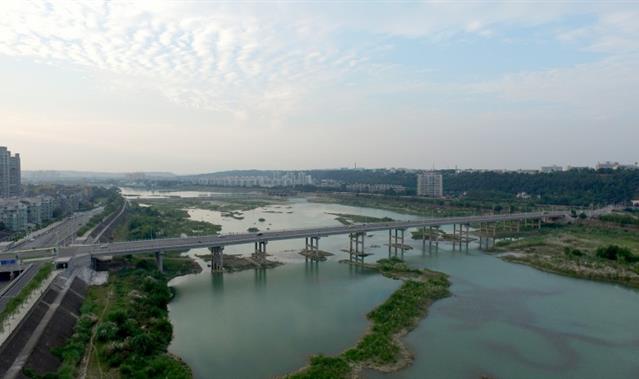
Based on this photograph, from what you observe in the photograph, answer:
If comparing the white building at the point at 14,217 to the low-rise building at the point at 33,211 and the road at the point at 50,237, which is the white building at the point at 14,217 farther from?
the road at the point at 50,237

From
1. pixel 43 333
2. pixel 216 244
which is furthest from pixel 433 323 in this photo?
pixel 43 333

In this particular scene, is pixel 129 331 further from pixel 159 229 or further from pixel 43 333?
pixel 159 229

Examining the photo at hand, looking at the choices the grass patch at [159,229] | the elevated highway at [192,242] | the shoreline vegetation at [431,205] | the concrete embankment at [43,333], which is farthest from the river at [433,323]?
the shoreline vegetation at [431,205]

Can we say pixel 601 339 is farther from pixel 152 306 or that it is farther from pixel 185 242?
pixel 185 242

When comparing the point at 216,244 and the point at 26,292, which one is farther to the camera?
the point at 216,244

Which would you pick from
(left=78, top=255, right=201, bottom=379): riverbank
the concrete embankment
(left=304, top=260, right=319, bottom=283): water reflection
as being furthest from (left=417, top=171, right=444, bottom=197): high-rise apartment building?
the concrete embankment

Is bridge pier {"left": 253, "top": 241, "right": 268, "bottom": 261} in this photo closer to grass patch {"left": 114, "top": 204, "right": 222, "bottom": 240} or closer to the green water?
the green water

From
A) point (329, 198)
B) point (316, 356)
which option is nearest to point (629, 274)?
point (316, 356)
